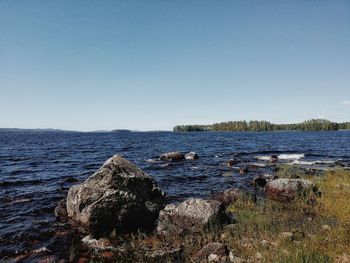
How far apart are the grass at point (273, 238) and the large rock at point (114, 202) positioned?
107 centimetres

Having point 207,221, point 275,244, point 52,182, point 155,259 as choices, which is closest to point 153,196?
point 207,221

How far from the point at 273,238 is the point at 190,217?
3.49 meters

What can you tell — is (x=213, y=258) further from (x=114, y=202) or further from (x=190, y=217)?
(x=114, y=202)

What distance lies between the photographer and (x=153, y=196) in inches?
579

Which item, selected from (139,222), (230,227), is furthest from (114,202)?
(230,227)

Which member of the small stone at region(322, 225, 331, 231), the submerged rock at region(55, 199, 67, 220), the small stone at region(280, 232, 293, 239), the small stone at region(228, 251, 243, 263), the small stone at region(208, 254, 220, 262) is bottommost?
the submerged rock at region(55, 199, 67, 220)

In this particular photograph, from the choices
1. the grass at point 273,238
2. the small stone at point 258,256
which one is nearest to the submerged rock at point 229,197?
the grass at point 273,238

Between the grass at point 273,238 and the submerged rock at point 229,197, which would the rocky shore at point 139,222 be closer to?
the grass at point 273,238

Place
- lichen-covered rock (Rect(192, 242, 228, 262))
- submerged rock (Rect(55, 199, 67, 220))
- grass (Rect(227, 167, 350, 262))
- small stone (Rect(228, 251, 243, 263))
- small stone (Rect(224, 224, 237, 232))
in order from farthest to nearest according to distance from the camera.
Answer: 1. submerged rock (Rect(55, 199, 67, 220))
2. small stone (Rect(224, 224, 237, 232))
3. lichen-covered rock (Rect(192, 242, 228, 262))
4. small stone (Rect(228, 251, 243, 263))
5. grass (Rect(227, 167, 350, 262))

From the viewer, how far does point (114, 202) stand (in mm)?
13156

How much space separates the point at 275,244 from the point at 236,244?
1.27 metres

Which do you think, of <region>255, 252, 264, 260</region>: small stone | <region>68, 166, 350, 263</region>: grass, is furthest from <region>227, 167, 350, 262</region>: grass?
<region>255, 252, 264, 260</region>: small stone

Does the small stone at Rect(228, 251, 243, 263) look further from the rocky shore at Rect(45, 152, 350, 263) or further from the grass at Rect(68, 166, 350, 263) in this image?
the grass at Rect(68, 166, 350, 263)

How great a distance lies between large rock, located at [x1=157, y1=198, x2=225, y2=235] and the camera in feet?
39.7
